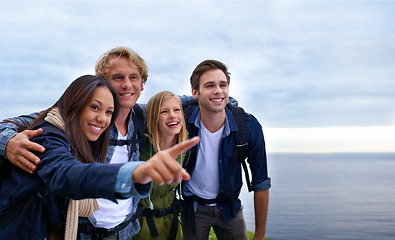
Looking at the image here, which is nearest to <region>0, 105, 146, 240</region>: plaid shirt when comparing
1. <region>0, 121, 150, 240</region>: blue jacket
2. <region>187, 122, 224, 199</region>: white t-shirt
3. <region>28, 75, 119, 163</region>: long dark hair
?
<region>28, 75, 119, 163</region>: long dark hair

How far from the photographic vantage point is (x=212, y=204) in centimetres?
636

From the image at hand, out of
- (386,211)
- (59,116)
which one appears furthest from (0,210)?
(386,211)

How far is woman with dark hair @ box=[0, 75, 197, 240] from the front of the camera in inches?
89.7

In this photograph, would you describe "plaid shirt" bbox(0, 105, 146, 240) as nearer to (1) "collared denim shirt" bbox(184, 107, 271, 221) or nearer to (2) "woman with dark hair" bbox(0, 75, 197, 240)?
(2) "woman with dark hair" bbox(0, 75, 197, 240)

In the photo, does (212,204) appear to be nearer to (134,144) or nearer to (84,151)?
(134,144)

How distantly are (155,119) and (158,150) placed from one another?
48 centimetres

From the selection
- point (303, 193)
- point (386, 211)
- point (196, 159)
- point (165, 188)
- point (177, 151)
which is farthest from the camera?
point (303, 193)

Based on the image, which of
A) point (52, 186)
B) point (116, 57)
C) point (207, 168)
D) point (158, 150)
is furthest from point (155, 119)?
point (52, 186)

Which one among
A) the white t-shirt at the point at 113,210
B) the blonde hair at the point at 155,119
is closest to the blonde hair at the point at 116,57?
the blonde hair at the point at 155,119

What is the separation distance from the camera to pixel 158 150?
5328 mm

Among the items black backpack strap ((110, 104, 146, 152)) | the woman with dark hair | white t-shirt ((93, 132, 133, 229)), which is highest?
black backpack strap ((110, 104, 146, 152))

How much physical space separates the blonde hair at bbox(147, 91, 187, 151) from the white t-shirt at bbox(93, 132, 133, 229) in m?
0.61

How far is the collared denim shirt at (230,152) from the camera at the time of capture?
626 cm

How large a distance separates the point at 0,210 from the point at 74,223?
0.69 meters
